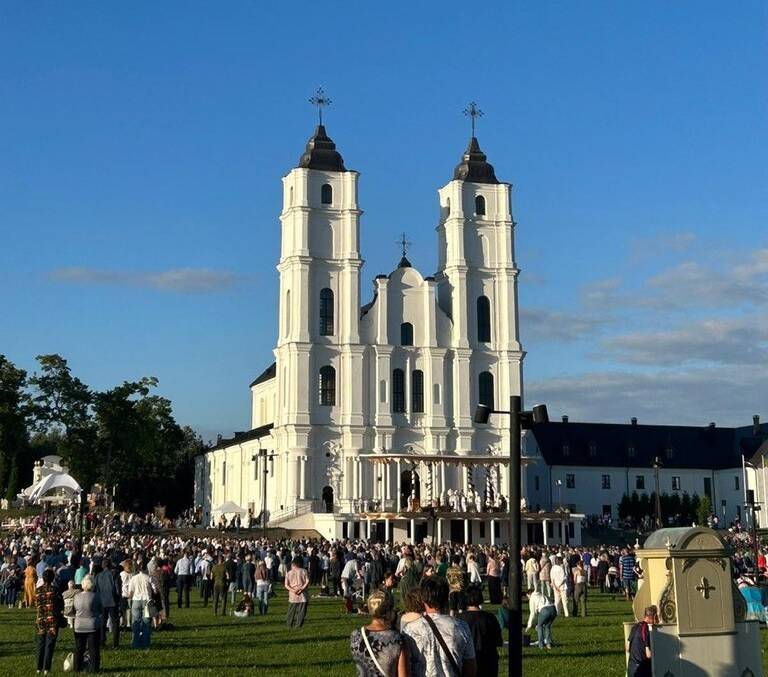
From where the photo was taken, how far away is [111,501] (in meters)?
77.1

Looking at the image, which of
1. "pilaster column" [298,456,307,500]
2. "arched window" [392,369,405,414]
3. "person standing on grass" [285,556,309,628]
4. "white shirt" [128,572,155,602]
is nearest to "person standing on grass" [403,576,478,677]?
"white shirt" [128,572,155,602]

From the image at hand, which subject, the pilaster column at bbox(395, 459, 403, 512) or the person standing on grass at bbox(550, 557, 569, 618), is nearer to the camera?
the person standing on grass at bbox(550, 557, 569, 618)

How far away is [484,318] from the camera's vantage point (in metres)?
72.7

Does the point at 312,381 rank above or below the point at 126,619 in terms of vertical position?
above

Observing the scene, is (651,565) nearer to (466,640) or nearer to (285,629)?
(466,640)

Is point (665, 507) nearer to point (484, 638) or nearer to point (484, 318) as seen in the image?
point (484, 318)

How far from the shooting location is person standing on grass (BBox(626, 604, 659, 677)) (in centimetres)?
1206

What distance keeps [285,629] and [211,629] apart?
159 cm

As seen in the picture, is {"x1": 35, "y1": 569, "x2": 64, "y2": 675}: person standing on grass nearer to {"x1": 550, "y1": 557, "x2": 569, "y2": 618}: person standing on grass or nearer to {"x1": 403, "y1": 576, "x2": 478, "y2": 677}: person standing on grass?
{"x1": 403, "y1": 576, "x2": 478, "y2": 677}: person standing on grass

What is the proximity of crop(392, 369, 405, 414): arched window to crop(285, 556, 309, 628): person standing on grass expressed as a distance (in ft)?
155

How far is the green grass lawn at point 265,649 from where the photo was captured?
54.9 ft

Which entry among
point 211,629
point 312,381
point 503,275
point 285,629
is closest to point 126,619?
point 211,629

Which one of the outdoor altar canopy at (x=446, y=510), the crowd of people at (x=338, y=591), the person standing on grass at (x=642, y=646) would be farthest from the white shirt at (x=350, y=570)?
the outdoor altar canopy at (x=446, y=510)

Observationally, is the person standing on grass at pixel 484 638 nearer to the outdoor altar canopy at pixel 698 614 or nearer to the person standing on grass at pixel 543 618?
the outdoor altar canopy at pixel 698 614
